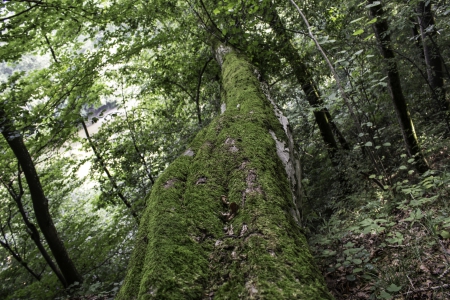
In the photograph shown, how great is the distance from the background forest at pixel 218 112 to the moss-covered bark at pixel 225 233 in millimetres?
1414

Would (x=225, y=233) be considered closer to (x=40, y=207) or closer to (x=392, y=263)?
(x=392, y=263)

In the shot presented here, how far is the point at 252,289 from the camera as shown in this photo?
1.05 meters

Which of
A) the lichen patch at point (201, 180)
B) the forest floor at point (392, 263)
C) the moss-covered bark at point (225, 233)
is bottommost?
the forest floor at point (392, 263)

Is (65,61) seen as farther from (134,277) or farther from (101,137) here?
(134,277)

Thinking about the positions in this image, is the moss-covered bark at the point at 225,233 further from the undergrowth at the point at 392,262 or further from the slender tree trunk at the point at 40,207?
the slender tree trunk at the point at 40,207

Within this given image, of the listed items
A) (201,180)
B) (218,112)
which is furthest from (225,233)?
(218,112)

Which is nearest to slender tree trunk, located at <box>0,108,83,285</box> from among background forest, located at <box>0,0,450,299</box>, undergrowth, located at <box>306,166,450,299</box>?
background forest, located at <box>0,0,450,299</box>

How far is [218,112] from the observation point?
19.0 ft

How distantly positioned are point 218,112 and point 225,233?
4.52m

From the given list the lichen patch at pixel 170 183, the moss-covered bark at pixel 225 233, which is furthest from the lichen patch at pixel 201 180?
the lichen patch at pixel 170 183

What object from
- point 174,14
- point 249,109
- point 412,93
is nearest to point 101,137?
point 174,14

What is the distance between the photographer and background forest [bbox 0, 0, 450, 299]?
3617mm

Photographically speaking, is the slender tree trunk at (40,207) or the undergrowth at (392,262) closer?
the undergrowth at (392,262)

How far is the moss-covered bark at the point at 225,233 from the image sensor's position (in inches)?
44.0
